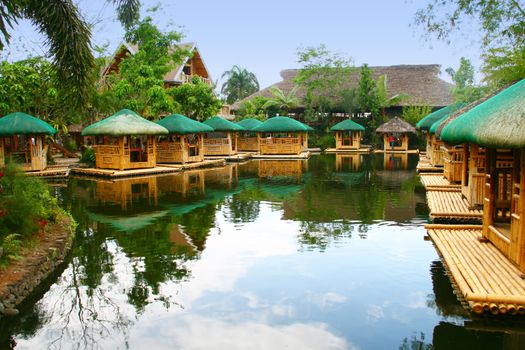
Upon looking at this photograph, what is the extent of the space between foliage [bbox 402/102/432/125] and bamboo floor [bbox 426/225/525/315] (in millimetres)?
29279

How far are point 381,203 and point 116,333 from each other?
9293 millimetres

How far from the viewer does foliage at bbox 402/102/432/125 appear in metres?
36.8

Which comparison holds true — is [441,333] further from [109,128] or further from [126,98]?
[126,98]

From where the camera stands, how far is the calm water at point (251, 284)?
18.4 ft

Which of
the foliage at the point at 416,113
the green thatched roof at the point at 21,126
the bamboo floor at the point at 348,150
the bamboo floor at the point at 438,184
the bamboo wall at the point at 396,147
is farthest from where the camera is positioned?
the foliage at the point at 416,113

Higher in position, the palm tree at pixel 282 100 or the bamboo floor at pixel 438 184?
the palm tree at pixel 282 100

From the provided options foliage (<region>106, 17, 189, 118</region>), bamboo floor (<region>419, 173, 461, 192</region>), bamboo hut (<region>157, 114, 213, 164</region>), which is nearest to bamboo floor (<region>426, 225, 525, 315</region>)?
bamboo floor (<region>419, 173, 461, 192</region>)

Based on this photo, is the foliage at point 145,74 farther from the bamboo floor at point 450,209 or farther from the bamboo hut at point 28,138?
the bamboo floor at point 450,209

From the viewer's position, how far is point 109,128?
68.0 ft

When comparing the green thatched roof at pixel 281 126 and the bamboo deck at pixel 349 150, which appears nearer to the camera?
the green thatched roof at pixel 281 126

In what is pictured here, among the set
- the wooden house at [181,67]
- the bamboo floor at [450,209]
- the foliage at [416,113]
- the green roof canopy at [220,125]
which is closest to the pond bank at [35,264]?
the bamboo floor at [450,209]

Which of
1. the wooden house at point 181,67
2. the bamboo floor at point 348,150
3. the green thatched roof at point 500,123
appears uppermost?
the wooden house at point 181,67

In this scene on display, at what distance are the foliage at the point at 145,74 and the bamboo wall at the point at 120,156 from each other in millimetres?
3638

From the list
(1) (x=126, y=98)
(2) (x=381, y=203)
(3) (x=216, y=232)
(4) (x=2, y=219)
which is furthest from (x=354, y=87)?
(4) (x=2, y=219)
